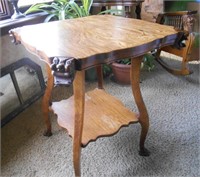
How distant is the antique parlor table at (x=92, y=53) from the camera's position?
0.79 metres

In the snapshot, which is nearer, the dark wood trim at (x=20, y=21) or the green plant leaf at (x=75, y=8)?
the dark wood trim at (x=20, y=21)

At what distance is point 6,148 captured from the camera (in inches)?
52.4

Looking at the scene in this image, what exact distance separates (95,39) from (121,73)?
3.52 ft

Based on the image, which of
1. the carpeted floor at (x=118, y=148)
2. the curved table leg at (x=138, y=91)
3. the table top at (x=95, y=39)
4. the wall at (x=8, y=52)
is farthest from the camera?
the wall at (x=8, y=52)

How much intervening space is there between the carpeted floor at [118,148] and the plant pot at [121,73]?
0.28 metres

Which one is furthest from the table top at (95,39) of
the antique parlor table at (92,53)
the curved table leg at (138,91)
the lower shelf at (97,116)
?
the lower shelf at (97,116)

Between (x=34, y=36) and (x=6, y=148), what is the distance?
2.43 feet

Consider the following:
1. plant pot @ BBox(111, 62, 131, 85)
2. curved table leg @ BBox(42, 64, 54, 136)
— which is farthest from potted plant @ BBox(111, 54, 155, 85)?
curved table leg @ BBox(42, 64, 54, 136)

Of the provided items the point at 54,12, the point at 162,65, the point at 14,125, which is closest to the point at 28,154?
the point at 14,125

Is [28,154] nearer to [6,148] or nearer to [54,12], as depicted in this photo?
[6,148]

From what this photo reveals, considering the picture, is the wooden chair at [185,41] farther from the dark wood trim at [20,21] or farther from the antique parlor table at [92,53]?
the dark wood trim at [20,21]

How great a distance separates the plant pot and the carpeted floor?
0.92 feet

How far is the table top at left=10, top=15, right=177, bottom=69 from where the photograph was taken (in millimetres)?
789

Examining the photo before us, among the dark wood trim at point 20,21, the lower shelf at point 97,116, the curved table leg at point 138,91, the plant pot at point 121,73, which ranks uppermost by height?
the dark wood trim at point 20,21
